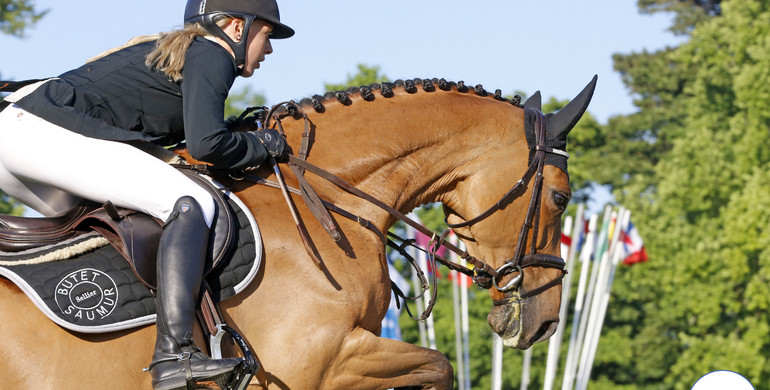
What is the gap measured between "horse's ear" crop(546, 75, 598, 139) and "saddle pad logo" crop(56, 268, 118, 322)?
2854mm

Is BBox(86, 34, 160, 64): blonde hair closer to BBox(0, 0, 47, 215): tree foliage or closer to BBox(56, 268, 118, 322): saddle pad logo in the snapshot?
BBox(56, 268, 118, 322): saddle pad logo

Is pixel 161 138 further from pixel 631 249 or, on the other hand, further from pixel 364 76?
pixel 364 76

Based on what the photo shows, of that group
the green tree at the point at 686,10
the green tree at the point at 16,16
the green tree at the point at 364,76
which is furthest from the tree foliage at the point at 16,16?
the green tree at the point at 686,10

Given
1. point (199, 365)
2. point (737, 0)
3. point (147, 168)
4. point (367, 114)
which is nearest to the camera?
A: point (199, 365)

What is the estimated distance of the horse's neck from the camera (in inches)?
215

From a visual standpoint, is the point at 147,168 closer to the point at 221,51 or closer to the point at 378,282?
the point at 221,51

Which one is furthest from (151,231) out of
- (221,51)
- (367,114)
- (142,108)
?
(367,114)

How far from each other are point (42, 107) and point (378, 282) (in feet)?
6.63

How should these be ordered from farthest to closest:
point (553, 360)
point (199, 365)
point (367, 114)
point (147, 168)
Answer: point (553, 360) < point (367, 114) < point (147, 168) < point (199, 365)

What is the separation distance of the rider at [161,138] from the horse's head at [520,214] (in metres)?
1.35

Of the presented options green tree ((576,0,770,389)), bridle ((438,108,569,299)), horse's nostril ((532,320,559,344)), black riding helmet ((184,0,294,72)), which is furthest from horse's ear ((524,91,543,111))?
green tree ((576,0,770,389))

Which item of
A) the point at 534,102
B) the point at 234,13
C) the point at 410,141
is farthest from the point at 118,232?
the point at 534,102

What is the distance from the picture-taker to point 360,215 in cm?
538

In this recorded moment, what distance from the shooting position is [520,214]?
5.74m
